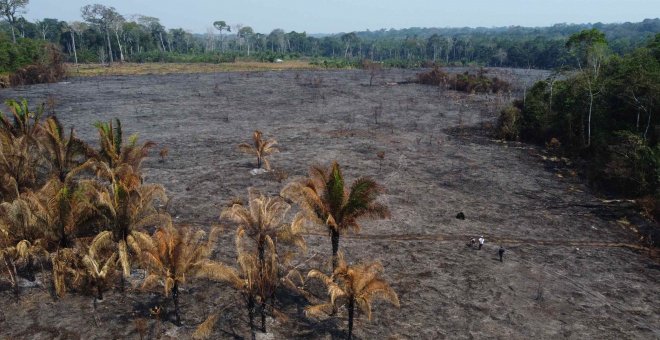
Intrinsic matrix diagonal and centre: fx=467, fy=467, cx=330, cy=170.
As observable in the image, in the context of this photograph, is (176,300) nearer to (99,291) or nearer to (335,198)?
(99,291)

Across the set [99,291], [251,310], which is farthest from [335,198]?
[99,291]

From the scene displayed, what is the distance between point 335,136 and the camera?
4916cm

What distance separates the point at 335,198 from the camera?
18266 millimetres

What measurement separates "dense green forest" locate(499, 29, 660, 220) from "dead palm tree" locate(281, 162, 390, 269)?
2153cm

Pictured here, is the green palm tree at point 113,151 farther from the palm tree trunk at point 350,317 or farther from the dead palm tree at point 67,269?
the palm tree trunk at point 350,317

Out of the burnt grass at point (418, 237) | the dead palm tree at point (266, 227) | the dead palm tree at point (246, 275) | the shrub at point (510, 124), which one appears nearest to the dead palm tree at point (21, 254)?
the burnt grass at point (418, 237)

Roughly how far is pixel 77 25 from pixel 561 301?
479ft

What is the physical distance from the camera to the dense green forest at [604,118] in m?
33.1

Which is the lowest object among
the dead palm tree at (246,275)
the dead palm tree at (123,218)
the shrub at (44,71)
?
the dead palm tree at (246,275)

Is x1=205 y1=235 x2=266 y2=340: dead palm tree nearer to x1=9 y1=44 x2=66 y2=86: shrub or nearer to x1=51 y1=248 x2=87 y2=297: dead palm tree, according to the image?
x1=51 y1=248 x2=87 y2=297: dead palm tree

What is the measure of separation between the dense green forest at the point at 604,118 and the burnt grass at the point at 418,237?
264 centimetres

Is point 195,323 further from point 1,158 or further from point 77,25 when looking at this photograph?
point 77,25

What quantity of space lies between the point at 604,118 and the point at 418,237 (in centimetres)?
2673

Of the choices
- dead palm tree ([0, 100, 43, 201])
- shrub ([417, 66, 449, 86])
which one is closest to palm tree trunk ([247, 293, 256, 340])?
dead palm tree ([0, 100, 43, 201])
